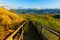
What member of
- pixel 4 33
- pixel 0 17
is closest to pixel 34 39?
pixel 4 33

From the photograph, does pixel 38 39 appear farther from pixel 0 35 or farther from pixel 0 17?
pixel 0 17

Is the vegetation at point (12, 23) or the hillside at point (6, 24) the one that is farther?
the vegetation at point (12, 23)

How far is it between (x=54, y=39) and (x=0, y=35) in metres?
2.76

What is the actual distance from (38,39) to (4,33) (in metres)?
5.98

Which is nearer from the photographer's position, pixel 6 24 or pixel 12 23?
pixel 6 24

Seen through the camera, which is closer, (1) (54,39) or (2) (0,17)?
(1) (54,39)

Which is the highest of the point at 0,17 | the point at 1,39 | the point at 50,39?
the point at 1,39

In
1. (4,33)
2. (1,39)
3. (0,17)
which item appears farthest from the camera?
(0,17)

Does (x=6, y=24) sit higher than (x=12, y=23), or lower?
higher

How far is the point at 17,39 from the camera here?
32.0ft

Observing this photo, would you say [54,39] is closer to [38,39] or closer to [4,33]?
[4,33]

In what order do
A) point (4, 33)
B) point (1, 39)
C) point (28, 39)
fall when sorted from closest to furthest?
1. point (1, 39)
2. point (4, 33)
3. point (28, 39)

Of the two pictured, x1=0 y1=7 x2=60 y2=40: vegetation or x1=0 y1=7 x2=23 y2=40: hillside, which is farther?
x1=0 y1=7 x2=60 y2=40: vegetation

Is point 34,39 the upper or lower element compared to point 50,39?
lower
